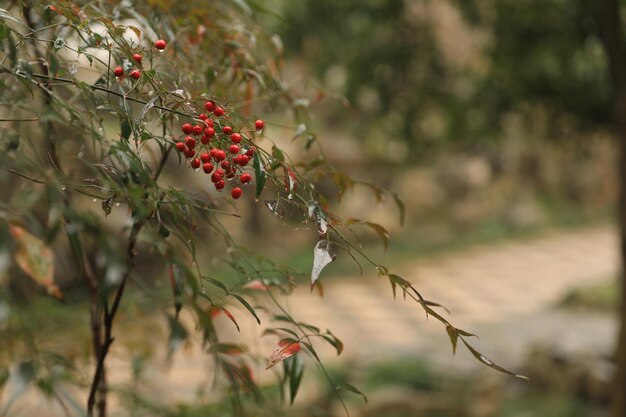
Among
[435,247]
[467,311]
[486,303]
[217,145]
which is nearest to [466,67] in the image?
[467,311]

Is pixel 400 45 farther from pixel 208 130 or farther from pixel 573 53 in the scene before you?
pixel 208 130

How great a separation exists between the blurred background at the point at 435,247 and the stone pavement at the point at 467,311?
0.02 m

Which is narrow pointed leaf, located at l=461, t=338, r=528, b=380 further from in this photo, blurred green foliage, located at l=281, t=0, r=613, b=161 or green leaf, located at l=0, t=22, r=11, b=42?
blurred green foliage, located at l=281, t=0, r=613, b=161

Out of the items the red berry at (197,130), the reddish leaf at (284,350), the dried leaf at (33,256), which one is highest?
the red berry at (197,130)

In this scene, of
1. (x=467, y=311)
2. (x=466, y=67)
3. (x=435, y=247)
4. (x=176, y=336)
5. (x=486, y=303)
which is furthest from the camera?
(x=435, y=247)

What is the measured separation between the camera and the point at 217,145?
77cm

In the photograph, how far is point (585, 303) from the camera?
597cm

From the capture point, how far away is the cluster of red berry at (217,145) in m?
0.75

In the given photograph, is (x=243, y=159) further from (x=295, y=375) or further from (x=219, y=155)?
(x=295, y=375)

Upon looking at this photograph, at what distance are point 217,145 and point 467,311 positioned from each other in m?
5.52

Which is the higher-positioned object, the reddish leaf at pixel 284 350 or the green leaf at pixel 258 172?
the green leaf at pixel 258 172

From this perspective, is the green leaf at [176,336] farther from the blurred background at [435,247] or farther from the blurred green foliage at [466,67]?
the blurred green foliage at [466,67]

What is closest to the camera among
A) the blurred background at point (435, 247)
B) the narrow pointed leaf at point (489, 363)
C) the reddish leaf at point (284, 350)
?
the narrow pointed leaf at point (489, 363)

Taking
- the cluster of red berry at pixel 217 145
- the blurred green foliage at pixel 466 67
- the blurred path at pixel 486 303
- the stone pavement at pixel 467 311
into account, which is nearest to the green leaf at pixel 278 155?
the cluster of red berry at pixel 217 145
